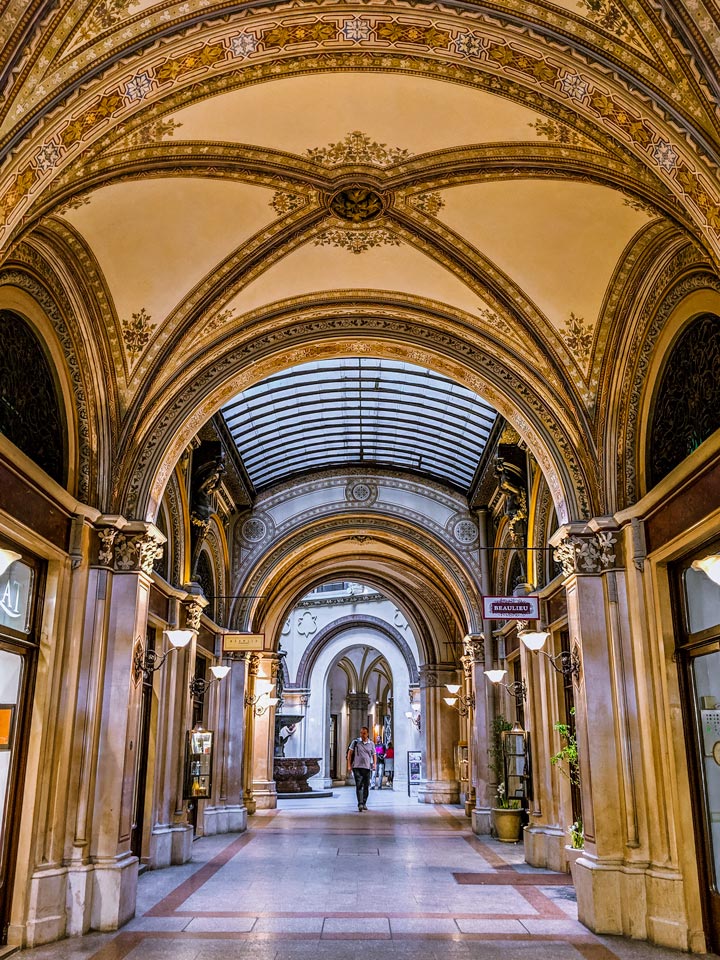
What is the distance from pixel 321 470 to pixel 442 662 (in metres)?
7.77

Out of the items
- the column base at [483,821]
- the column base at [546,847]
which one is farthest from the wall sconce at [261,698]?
the column base at [546,847]

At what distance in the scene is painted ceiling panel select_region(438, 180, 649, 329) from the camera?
7.46m

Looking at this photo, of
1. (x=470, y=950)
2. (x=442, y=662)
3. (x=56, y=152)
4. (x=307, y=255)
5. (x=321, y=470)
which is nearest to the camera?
(x=56, y=152)

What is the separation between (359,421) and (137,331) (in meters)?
7.62

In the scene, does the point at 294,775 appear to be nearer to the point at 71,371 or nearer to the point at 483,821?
the point at 483,821

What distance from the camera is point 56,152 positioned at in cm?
543

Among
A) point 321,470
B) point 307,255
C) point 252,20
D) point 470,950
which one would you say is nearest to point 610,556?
point 470,950

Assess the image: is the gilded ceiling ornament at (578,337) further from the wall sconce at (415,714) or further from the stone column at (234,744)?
the wall sconce at (415,714)

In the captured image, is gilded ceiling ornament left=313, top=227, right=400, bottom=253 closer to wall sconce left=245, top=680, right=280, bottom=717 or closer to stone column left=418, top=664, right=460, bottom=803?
wall sconce left=245, top=680, right=280, bottom=717

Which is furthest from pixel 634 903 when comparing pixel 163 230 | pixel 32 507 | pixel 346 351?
pixel 163 230

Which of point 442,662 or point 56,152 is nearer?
point 56,152

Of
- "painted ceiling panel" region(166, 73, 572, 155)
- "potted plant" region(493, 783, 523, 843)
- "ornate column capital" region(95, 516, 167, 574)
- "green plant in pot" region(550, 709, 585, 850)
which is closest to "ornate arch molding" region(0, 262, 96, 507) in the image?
"ornate column capital" region(95, 516, 167, 574)

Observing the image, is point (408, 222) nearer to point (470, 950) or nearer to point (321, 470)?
point (470, 950)

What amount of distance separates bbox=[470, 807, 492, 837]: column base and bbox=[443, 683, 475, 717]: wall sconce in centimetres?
220
